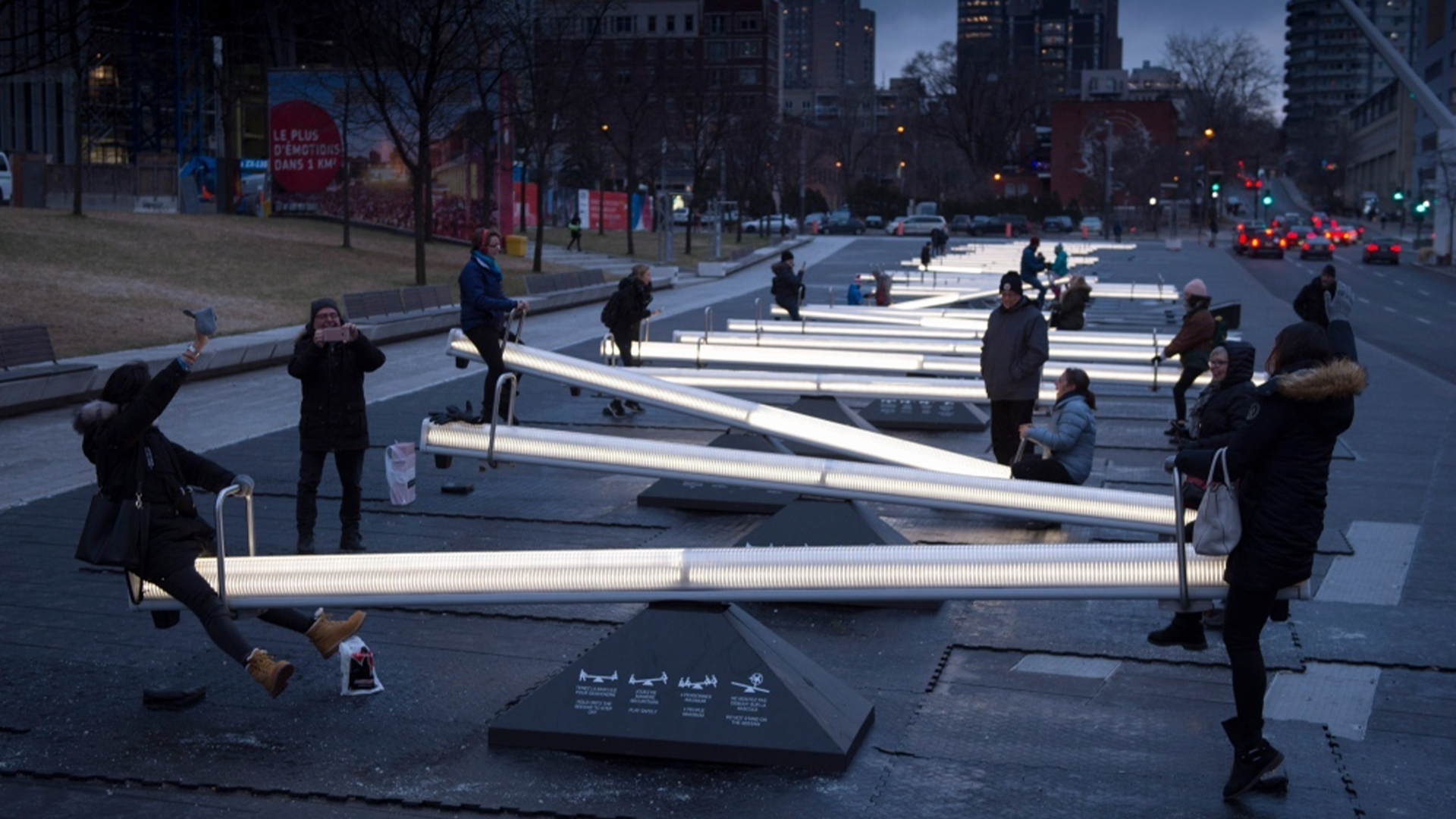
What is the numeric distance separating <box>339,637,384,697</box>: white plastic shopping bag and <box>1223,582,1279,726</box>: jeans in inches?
161

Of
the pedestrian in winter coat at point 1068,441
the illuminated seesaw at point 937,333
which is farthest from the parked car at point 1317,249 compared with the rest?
the pedestrian in winter coat at point 1068,441

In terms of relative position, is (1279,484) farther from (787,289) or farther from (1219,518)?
(787,289)

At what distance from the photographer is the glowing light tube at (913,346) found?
20516mm

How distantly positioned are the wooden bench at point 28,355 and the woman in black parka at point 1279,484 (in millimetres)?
15554

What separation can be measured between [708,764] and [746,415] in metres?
5.59

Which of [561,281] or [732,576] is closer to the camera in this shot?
[732,576]

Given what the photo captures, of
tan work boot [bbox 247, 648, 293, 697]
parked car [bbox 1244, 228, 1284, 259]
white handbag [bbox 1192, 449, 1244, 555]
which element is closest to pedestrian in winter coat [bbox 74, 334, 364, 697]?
tan work boot [bbox 247, 648, 293, 697]

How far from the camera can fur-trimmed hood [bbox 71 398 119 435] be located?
7.23m

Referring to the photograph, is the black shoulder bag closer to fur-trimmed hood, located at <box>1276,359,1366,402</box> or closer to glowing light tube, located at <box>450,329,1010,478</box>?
glowing light tube, located at <box>450,329,1010,478</box>

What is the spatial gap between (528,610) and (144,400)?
2991 mm

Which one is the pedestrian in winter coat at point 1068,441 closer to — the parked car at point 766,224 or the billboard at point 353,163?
the billboard at point 353,163

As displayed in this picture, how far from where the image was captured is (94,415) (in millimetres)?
7246

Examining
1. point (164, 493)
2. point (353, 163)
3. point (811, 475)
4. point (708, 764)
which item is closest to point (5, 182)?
point (353, 163)

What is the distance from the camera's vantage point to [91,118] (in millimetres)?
52844
